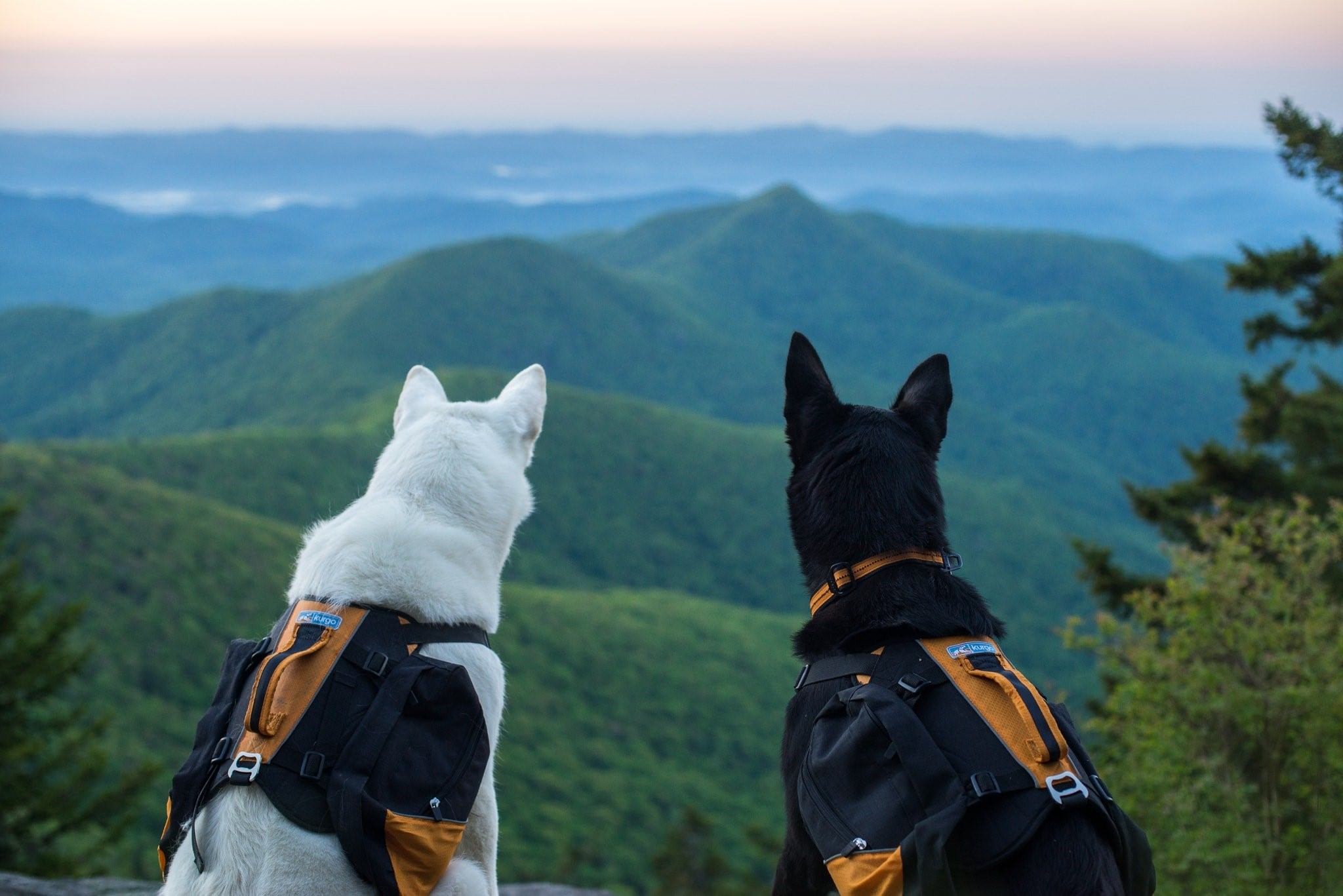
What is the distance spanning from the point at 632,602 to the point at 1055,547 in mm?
63821

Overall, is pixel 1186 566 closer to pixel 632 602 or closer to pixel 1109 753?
pixel 1109 753

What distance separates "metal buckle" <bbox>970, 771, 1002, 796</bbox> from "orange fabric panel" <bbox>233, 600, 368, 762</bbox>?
2534 millimetres

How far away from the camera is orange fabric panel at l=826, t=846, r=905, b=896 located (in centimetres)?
389


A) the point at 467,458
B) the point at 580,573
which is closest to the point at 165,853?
the point at 467,458

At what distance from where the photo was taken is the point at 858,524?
4758 millimetres

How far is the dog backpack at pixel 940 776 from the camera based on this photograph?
3.80m

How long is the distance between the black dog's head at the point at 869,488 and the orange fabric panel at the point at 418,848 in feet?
5.66

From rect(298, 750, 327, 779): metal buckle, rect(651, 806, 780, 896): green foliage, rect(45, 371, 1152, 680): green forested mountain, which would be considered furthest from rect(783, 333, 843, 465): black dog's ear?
rect(45, 371, 1152, 680): green forested mountain

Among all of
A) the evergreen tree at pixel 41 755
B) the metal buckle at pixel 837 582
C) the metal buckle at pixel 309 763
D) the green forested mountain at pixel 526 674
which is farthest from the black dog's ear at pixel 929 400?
the green forested mountain at pixel 526 674

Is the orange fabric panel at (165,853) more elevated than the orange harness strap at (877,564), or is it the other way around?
the orange harness strap at (877,564)

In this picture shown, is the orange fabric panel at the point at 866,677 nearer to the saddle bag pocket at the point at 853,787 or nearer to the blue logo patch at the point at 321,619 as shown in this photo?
the saddle bag pocket at the point at 853,787

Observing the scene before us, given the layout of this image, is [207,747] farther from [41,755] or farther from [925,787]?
[41,755]

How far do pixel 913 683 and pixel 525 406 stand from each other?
244 centimetres

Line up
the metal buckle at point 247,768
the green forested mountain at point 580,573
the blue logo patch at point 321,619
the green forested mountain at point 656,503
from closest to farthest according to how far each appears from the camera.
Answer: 1. the metal buckle at point 247,768
2. the blue logo patch at point 321,619
3. the green forested mountain at point 580,573
4. the green forested mountain at point 656,503
